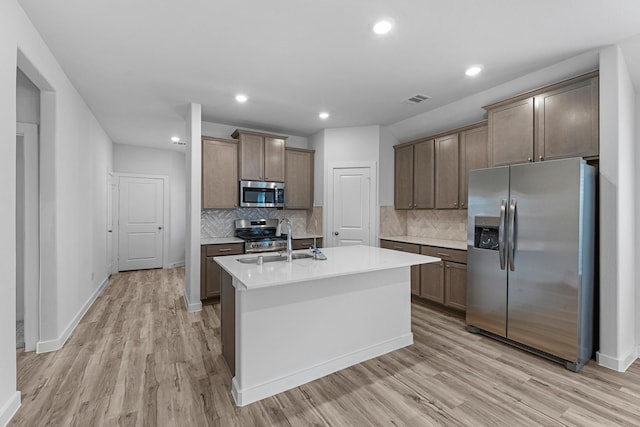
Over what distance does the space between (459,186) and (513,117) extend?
109 cm

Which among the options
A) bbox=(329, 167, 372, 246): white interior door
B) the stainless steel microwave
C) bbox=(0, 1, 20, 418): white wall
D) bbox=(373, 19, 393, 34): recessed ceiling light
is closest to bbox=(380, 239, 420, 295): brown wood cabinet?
bbox=(329, 167, 372, 246): white interior door

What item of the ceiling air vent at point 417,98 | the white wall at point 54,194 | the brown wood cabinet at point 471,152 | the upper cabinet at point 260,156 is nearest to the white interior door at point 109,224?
the white wall at point 54,194

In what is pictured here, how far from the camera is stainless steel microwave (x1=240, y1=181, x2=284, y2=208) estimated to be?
15.8 feet

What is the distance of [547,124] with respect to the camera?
2.97 meters

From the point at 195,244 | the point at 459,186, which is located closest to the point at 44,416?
the point at 195,244

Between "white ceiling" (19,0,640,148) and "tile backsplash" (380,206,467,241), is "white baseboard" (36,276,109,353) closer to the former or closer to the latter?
"white ceiling" (19,0,640,148)

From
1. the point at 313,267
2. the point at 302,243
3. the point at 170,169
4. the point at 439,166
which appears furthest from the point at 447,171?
the point at 170,169

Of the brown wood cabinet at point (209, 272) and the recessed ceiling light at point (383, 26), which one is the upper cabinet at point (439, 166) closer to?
the recessed ceiling light at point (383, 26)

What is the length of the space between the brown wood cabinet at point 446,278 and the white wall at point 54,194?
4.05 m

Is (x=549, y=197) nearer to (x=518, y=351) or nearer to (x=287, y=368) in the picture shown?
(x=518, y=351)

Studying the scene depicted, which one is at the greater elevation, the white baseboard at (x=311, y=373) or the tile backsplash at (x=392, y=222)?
the tile backsplash at (x=392, y=222)

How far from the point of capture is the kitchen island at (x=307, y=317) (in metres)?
2.14

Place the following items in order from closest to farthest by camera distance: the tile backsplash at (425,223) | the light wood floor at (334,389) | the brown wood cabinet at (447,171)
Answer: the light wood floor at (334,389) → the brown wood cabinet at (447,171) → the tile backsplash at (425,223)

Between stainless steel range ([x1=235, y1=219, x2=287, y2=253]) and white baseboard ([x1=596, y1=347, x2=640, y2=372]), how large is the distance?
3.74 metres
